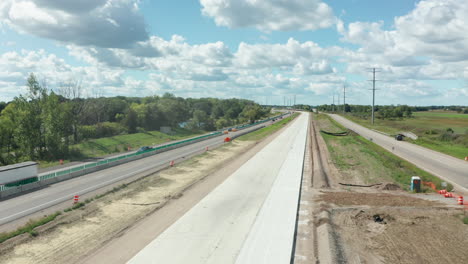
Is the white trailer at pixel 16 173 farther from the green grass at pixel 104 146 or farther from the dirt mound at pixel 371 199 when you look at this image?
the dirt mound at pixel 371 199

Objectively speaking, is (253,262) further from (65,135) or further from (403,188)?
(65,135)

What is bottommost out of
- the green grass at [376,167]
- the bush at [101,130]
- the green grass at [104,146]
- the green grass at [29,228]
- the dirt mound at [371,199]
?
the green grass at [104,146]

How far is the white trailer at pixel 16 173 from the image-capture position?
27.5 meters

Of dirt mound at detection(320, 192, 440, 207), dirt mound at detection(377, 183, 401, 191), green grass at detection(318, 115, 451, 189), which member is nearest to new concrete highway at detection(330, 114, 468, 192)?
green grass at detection(318, 115, 451, 189)

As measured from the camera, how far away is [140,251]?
1483 centimetres

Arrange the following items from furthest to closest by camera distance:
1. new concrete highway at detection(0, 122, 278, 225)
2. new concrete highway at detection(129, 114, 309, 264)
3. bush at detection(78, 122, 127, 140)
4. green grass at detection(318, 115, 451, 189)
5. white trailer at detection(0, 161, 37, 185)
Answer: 1. bush at detection(78, 122, 127, 140)
2. green grass at detection(318, 115, 451, 189)
3. white trailer at detection(0, 161, 37, 185)
4. new concrete highway at detection(0, 122, 278, 225)
5. new concrete highway at detection(129, 114, 309, 264)

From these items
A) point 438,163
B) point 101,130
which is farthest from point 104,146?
point 438,163

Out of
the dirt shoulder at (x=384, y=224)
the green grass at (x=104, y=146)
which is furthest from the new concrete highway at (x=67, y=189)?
the dirt shoulder at (x=384, y=224)

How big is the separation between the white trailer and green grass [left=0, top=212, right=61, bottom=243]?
11.1 m

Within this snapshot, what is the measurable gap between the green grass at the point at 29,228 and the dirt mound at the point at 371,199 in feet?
62.1

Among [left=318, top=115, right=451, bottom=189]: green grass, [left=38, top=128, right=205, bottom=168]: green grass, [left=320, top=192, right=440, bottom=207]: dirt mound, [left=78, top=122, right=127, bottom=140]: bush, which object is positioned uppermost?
[left=78, top=122, right=127, bottom=140]: bush

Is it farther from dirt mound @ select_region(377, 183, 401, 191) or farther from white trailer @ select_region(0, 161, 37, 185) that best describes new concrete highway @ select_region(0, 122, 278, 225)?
dirt mound @ select_region(377, 183, 401, 191)

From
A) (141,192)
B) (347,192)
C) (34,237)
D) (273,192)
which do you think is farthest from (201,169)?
(34,237)

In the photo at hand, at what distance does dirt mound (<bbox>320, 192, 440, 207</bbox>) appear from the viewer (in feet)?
72.3
